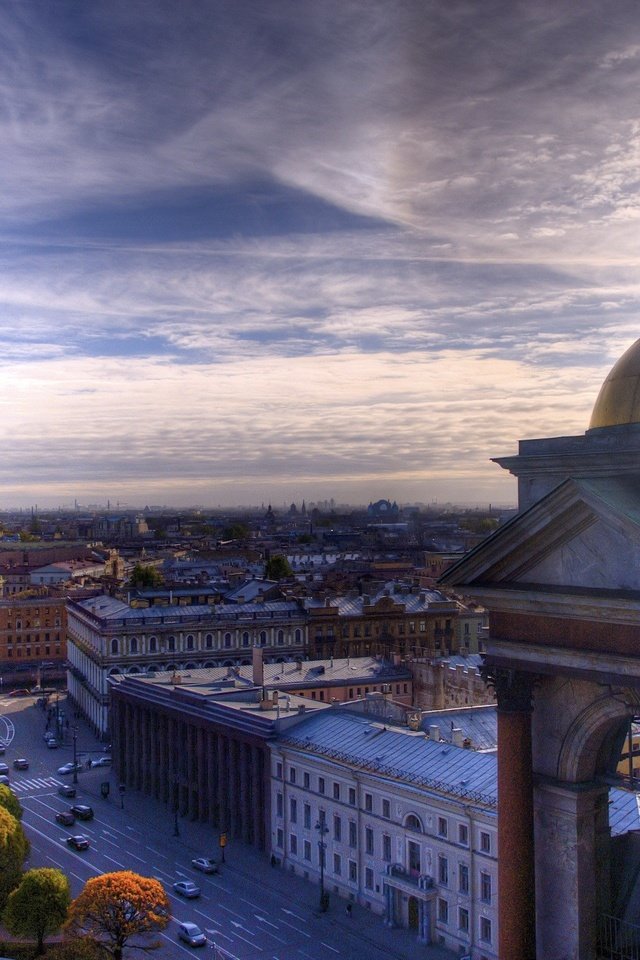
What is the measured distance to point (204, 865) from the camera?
5491 cm

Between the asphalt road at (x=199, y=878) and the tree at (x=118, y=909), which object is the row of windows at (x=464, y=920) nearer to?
the asphalt road at (x=199, y=878)

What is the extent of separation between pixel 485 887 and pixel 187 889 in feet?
50.7

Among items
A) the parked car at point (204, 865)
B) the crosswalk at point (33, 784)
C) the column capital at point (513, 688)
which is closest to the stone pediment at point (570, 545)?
the column capital at point (513, 688)

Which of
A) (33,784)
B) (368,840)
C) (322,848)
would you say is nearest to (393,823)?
(368,840)

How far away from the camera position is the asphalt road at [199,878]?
4475cm

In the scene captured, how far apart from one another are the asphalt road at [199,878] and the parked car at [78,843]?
333 mm

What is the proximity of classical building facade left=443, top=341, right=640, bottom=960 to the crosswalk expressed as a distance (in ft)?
196

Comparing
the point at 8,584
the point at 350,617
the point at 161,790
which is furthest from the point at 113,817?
the point at 8,584

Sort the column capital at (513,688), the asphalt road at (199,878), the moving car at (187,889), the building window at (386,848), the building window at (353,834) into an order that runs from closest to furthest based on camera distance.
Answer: the column capital at (513,688) < the asphalt road at (199,878) < the building window at (386,848) < the building window at (353,834) < the moving car at (187,889)

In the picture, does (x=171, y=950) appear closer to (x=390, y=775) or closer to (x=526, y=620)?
(x=390, y=775)

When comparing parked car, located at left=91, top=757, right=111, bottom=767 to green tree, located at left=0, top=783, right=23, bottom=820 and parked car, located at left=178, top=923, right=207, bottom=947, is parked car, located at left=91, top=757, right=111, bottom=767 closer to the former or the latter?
green tree, located at left=0, top=783, right=23, bottom=820

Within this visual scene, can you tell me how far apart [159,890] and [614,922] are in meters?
28.5

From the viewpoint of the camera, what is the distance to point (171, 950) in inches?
1766

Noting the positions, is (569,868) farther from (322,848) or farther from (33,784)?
(33,784)
